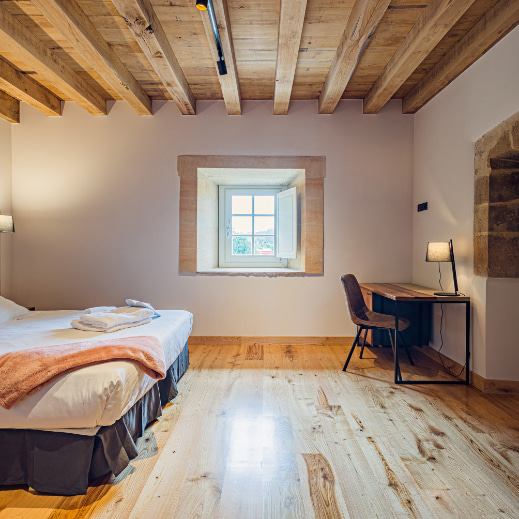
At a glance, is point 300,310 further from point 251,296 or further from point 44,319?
point 44,319

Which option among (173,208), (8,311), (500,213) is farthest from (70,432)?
(500,213)

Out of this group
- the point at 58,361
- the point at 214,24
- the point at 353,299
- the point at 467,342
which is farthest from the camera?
the point at 353,299

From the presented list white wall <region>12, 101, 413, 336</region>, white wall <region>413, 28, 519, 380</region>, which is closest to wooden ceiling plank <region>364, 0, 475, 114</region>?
white wall <region>413, 28, 519, 380</region>

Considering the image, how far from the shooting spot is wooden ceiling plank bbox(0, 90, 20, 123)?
3996 mm

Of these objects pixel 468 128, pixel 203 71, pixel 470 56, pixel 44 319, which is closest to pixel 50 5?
pixel 203 71

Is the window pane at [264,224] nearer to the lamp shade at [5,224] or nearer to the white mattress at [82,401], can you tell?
the lamp shade at [5,224]

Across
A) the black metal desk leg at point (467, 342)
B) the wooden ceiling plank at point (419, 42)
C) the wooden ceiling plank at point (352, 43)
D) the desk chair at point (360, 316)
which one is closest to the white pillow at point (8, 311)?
the desk chair at point (360, 316)

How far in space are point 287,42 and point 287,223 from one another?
234 cm

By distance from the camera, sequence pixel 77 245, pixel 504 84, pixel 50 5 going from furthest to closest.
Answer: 1. pixel 77 245
2. pixel 504 84
3. pixel 50 5

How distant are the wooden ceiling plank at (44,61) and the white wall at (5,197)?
101 centimetres

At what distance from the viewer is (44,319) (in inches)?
122

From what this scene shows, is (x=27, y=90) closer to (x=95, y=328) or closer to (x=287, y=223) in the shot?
(x=95, y=328)

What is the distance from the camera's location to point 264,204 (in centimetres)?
529

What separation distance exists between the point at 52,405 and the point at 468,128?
3.64 metres
